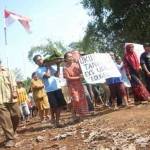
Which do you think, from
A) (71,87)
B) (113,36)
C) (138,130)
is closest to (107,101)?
(71,87)

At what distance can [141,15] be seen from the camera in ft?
92.6

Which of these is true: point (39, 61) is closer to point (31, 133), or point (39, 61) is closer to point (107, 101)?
point (31, 133)

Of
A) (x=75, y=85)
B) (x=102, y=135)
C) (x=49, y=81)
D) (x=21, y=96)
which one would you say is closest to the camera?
(x=102, y=135)

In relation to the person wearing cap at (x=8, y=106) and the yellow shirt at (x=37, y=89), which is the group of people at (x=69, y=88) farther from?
the yellow shirt at (x=37, y=89)

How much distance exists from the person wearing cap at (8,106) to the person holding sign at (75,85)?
1.55 m

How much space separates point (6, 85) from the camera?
10.7 metres

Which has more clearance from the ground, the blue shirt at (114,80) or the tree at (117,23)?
the tree at (117,23)

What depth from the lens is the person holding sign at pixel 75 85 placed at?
11914mm

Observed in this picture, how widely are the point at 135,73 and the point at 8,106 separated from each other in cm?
357

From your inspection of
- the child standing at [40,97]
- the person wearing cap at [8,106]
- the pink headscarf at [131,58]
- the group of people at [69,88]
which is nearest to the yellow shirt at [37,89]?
the child standing at [40,97]

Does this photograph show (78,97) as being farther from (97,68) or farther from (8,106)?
(8,106)

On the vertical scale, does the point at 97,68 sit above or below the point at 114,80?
above

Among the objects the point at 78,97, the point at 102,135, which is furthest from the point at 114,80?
the point at 102,135

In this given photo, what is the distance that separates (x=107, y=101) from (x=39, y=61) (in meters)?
5.25
